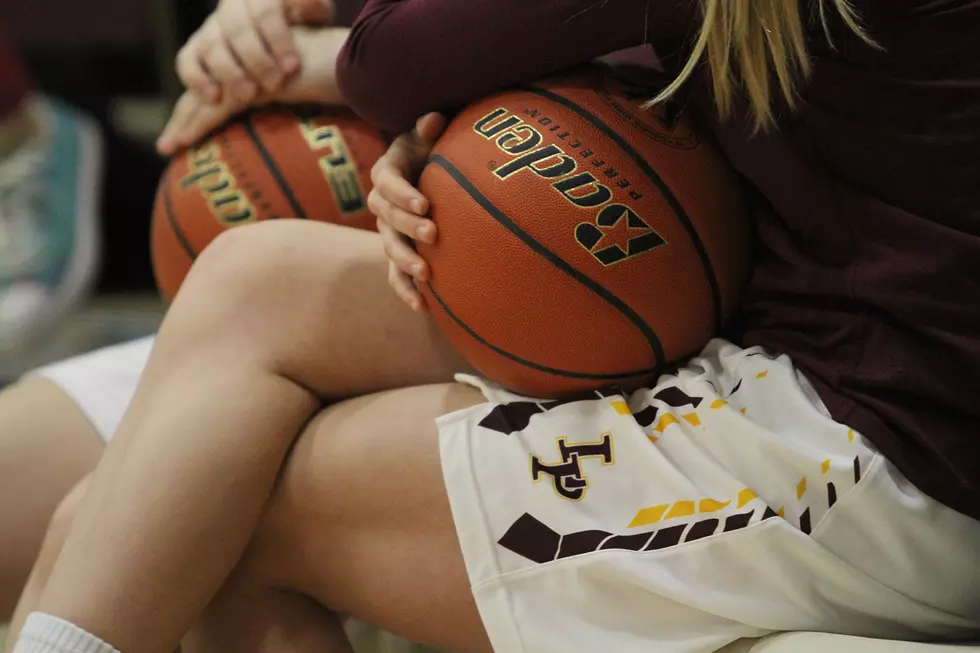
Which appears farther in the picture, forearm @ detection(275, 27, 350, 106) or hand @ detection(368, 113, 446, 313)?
forearm @ detection(275, 27, 350, 106)

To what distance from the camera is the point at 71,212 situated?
2.30 m

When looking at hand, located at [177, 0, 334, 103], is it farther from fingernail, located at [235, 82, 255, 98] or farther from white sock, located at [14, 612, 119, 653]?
white sock, located at [14, 612, 119, 653]

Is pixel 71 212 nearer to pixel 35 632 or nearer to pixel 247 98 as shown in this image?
pixel 247 98

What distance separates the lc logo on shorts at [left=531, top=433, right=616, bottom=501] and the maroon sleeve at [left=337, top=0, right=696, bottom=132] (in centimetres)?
31

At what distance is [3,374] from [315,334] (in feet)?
5.32

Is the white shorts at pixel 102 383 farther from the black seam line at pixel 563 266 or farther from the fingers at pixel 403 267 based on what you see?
the black seam line at pixel 563 266

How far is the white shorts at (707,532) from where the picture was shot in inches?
24.8

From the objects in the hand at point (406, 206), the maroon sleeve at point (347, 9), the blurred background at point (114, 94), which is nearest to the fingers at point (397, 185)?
the hand at point (406, 206)

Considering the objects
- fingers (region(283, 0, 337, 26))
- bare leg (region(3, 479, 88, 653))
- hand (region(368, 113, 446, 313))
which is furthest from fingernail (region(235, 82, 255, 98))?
bare leg (region(3, 479, 88, 653))

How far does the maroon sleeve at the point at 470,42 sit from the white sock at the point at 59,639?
0.50m

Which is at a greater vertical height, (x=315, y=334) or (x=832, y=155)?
(x=832, y=155)

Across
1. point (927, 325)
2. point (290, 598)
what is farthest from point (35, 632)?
point (927, 325)

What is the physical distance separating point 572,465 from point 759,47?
0.34m

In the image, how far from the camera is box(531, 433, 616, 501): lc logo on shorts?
674 millimetres
